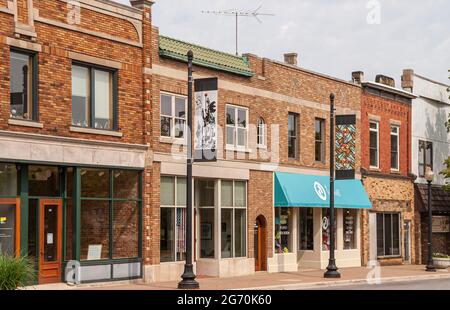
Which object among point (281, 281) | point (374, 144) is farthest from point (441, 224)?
point (281, 281)

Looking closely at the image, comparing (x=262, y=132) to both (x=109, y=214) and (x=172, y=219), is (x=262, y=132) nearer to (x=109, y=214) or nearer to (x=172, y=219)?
(x=172, y=219)

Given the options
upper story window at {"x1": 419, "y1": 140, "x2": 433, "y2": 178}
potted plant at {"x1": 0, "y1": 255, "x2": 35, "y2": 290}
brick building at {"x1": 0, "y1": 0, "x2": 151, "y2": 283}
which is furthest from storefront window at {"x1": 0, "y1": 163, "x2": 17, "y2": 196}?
upper story window at {"x1": 419, "y1": 140, "x2": 433, "y2": 178}

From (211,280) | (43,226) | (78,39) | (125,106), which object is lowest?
(211,280)

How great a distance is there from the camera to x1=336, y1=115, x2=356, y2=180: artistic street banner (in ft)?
115

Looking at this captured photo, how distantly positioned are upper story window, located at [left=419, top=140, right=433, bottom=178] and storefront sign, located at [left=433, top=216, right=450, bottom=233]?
2488mm

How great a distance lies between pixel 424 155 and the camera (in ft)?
149

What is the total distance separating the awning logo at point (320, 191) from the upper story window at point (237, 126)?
4.98 m

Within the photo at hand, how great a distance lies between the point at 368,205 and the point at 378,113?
5.03 meters

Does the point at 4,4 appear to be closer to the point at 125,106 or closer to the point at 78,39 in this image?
the point at 78,39

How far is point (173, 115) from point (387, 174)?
16.2 meters

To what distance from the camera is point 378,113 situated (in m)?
41.4

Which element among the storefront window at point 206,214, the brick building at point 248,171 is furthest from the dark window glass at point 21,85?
the storefront window at point 206,214

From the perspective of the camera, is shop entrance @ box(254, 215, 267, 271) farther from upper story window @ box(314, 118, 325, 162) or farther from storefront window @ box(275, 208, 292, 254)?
upper story window @ box(314, 118, 325, 162)
